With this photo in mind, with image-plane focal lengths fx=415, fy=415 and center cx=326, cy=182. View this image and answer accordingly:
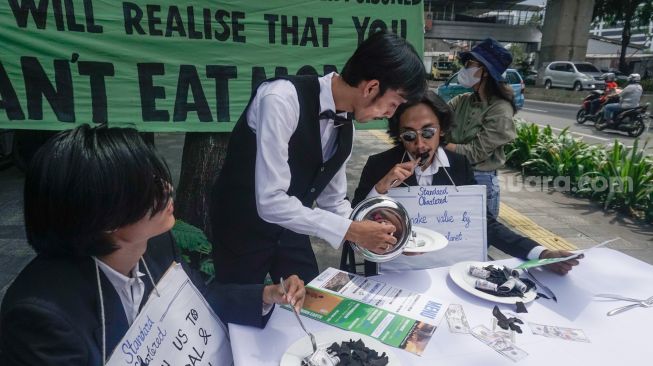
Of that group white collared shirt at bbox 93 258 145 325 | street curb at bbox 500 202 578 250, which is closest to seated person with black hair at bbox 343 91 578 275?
white collared shirt at bbox 93 258 145 325

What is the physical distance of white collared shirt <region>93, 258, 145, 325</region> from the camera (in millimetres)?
1122

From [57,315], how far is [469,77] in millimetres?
2653

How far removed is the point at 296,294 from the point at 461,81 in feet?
7.19

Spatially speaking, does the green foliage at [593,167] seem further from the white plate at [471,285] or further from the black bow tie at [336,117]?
the black bow tie at [336,117]

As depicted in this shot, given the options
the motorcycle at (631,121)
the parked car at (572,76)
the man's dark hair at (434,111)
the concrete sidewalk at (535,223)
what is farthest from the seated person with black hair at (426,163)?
the parked car at (572,76)

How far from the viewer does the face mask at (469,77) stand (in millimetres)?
2778

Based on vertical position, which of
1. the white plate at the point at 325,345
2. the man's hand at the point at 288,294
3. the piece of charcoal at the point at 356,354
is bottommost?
the white plate at the point at 325,345

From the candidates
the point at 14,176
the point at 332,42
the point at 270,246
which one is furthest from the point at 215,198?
the point at 14,176

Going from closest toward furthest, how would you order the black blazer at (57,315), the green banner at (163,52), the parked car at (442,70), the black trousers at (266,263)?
the black blazer at (57,315), the black trousers at (266,263), the green banner at (163,52), the parked car at (442,70)

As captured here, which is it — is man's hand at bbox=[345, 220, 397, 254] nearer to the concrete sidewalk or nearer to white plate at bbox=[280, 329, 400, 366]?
white plate at bbox=[280, 329, 400, 366]

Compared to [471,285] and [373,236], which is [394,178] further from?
[471,285]

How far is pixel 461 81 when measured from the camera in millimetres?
2916

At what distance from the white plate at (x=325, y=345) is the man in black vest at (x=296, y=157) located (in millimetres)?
355

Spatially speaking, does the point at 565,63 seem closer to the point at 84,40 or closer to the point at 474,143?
the point at 474,143
